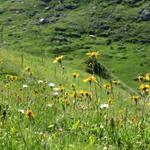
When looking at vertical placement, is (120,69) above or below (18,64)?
below

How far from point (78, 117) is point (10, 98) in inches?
79.9

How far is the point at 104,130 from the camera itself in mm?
7945

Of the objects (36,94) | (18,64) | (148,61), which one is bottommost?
(148,61)

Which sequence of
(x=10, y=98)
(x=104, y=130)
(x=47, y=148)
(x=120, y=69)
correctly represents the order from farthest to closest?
(x=120, y=69) < (x=10, y=98) < (x=104, y=130) < (x=47, y=148)

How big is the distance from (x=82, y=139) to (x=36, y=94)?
3704 millimetres

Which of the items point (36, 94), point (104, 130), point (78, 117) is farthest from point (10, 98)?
point (104, 130)

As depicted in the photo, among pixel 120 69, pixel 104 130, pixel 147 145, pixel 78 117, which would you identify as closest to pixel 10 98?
pixel 78 117

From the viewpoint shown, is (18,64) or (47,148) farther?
(18,64)

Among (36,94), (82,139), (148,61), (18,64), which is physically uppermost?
(82,139)

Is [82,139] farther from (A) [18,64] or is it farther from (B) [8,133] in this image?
(A) [18,64]

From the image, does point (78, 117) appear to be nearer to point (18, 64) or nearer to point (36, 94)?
point (36, 94)

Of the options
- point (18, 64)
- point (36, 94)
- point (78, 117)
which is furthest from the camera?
point (18, 64)

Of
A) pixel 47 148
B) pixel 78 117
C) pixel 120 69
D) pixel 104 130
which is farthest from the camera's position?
pixel 120 69

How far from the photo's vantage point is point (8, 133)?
6.91 metres
